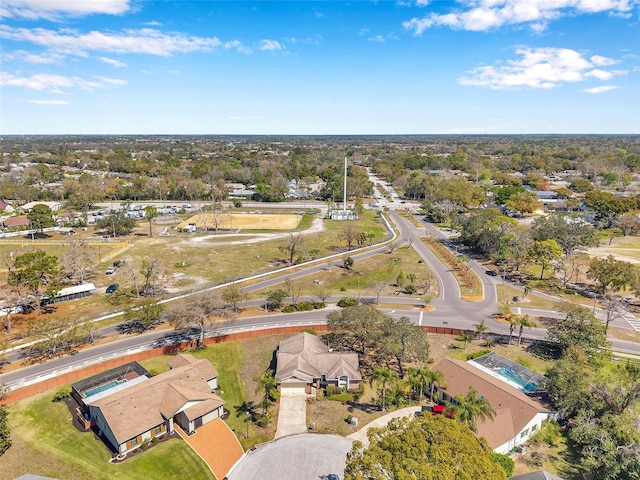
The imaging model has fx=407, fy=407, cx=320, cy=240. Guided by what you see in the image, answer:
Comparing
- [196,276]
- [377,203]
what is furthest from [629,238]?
[196,276]

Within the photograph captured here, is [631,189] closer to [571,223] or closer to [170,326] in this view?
[571,223]

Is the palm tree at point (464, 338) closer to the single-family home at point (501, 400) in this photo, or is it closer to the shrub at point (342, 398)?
the single-family home at point (501, 400)

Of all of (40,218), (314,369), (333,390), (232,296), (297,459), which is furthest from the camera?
(40,218)

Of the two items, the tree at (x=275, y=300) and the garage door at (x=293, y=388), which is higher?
the tree at (x=275, y=300)

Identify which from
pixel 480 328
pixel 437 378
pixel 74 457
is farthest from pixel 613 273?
pixel 74 457

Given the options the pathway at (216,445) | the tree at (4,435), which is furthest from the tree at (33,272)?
the pathway at (216,445)

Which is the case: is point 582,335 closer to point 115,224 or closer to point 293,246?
point 293,246
